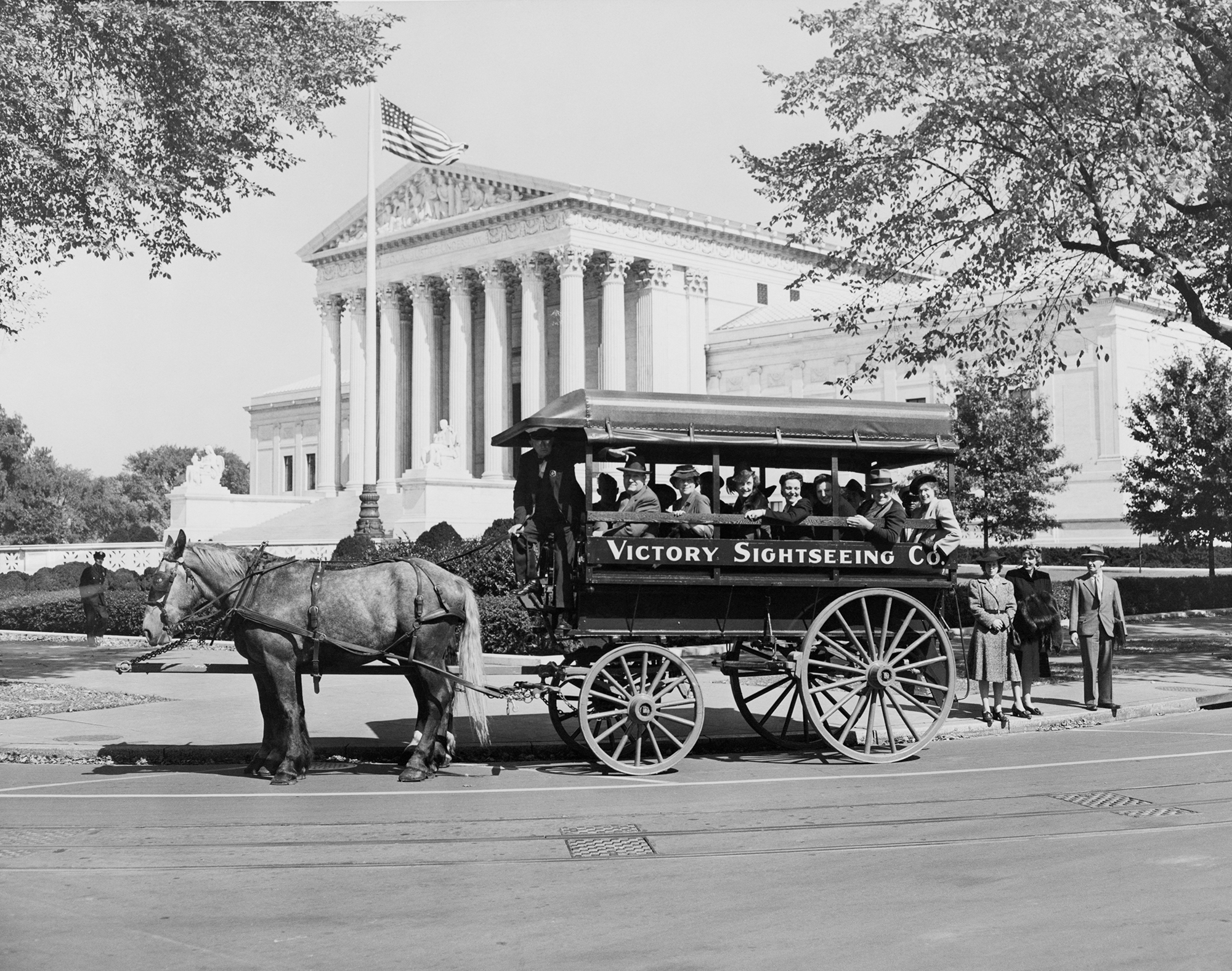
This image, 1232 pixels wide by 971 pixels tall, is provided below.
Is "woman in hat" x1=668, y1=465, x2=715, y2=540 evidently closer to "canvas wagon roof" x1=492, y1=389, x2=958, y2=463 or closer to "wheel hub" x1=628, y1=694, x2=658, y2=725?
"canvas wagon roof" x1=492, y1=389, x2=958, y2=463

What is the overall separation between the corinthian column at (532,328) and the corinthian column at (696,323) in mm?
9343

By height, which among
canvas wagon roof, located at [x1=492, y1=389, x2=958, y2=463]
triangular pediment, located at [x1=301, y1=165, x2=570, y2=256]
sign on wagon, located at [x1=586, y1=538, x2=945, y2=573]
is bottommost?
sign on wagon, located at [x1=586, y1=538, x2=945, y2=573]

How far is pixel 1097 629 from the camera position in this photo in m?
16.6

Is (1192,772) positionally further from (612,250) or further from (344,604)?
(612,250)

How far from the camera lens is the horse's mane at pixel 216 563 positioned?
11391 mm

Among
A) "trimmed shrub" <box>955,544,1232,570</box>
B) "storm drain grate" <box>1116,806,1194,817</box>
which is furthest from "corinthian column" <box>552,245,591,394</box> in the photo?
"storm drain grate" <box>1116,806,1194,817</box>

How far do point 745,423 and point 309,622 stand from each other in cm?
425

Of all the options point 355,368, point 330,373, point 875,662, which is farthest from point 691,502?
point 330,373

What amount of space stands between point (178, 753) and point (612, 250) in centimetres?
6264

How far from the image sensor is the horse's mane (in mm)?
11391

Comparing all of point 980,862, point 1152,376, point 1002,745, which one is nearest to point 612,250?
point 1152,376

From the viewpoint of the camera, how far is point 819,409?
1238 centimetres

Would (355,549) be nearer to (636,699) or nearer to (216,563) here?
(216,563)

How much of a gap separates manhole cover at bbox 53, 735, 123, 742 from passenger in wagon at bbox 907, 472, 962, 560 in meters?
8.57
